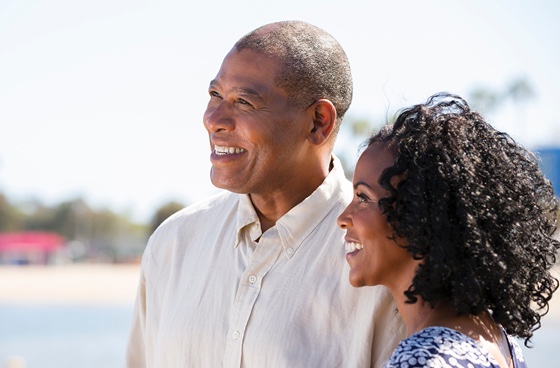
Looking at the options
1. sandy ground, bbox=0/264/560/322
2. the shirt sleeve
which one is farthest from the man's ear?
sandy ground, bbox=0/264/560/322

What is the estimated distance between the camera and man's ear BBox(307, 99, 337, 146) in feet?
10.0

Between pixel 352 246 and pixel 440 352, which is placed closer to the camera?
pixel 440 352

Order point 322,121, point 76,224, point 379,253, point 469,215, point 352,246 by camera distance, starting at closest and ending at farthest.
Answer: point 469,215 → point 379,253 → point 352,246 → point 322,121 → point 76,224

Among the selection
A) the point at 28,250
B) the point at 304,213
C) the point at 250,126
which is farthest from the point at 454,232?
the point at 28,250

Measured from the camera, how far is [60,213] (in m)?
80.7

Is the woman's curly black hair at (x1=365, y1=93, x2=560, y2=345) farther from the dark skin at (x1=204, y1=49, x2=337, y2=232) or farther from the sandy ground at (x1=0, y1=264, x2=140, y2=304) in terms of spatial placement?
the sandy ground at (x1=0, y1=264, x2=140, y2=304)

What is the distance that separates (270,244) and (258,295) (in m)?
0.19

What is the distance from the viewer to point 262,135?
2936 mm

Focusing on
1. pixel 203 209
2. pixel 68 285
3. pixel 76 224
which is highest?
pixel 203 209

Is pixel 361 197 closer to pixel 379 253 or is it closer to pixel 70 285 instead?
pixel 379 253

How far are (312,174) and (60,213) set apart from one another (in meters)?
80.1

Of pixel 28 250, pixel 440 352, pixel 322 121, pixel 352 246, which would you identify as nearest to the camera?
pixel 440 352

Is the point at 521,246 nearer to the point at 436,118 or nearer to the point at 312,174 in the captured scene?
the point at 436,118

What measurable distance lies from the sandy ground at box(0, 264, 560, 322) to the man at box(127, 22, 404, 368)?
76.2 ft
